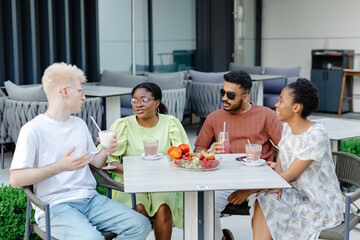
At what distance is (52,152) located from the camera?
8.11 feet

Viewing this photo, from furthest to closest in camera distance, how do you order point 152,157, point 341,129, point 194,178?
1. point 341,129
2. point 152,157
3. point 194,178

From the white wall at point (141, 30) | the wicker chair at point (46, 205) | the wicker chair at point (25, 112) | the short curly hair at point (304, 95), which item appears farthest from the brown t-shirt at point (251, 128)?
the white wall at point (141, 30)

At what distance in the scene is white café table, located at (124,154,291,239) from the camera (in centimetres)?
222


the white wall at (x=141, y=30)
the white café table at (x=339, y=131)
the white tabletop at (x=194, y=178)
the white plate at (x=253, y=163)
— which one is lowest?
the white café table at (x=339, y=131)

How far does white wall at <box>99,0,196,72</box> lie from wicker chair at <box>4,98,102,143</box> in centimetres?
251

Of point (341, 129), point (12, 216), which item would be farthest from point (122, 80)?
point (12, 216)

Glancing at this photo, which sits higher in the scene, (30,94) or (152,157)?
(30,94)

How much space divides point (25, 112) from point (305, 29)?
713 cm

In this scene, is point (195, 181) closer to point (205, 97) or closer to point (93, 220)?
point (93, 220)

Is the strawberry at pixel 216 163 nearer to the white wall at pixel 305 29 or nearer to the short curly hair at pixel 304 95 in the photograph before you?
the short curly hair at pixel 304 95

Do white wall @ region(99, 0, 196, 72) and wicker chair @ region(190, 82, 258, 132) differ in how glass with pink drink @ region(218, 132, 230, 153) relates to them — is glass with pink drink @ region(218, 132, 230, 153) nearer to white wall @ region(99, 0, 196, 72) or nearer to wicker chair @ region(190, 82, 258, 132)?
wicker chair @ region(190, 82, 258, 132)

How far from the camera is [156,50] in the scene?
27.6 feet

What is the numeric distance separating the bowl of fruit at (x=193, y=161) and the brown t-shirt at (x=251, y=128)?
0.61 m

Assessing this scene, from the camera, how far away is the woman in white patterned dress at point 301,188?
Result: 2.55 meters
